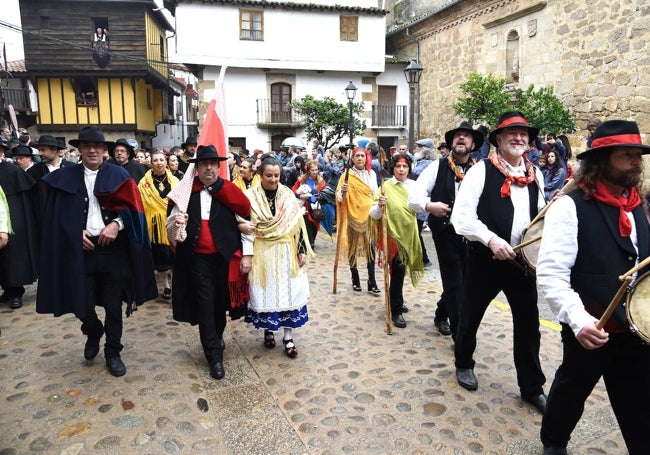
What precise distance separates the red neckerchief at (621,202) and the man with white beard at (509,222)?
0.92 metres

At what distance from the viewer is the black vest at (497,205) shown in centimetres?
350

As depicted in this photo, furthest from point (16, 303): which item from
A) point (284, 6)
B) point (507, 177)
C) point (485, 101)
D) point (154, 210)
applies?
point (284, 6)

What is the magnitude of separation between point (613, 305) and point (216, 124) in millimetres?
3313

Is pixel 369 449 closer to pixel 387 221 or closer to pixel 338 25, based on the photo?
pixel 387 221

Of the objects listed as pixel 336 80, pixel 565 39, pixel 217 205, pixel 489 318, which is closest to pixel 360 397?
pixel 217 205

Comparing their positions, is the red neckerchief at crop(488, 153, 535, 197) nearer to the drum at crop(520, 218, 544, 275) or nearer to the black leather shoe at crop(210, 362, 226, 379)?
the drum at crop(520, 218, 544, 275)

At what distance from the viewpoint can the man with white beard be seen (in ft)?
11.5

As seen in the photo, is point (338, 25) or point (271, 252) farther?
point (338, 25)

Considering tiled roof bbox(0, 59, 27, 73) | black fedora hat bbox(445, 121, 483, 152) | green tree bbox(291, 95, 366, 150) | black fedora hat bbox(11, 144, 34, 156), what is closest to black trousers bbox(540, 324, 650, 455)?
black fedora hat bbox(445, 121, 483, 152)

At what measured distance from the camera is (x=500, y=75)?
1758 centimetres

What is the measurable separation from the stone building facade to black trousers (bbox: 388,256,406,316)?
10005 mm

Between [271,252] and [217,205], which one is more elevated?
[217,205]

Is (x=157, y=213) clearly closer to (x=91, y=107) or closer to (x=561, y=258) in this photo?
(x=561, y=258)

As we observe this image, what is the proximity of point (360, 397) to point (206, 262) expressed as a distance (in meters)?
1.69
